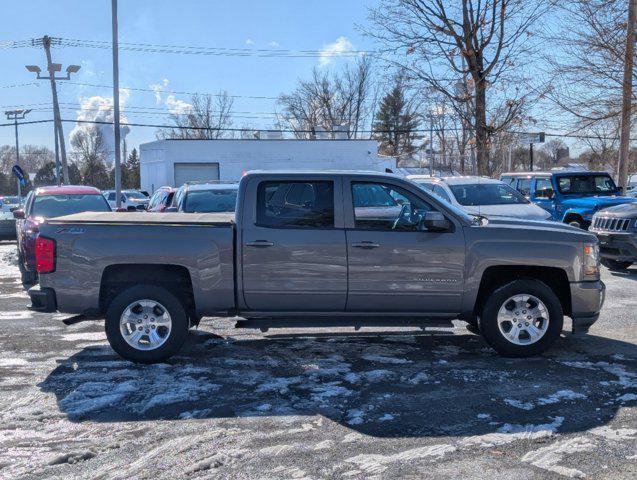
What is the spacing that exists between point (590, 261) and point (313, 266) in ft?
9.06

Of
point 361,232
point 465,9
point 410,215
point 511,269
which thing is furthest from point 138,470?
point 465,9

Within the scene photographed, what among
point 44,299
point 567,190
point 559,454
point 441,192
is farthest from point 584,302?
point 567,190

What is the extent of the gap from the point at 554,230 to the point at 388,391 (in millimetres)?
2440

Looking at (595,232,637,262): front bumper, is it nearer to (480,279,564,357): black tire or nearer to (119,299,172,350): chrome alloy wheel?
(480,279,564,357): black tire

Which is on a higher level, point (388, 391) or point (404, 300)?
point (404, 300)

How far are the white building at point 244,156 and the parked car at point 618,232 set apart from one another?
2560cm

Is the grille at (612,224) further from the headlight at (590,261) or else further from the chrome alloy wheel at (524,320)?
the chrome alloy wheel at (524,320)

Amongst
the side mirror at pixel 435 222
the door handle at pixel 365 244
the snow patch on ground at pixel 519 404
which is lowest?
the snow patch on ground at pixel 519 404

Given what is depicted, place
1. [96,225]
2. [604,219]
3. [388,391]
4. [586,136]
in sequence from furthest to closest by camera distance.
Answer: [586,136] → [604,219] → [96,225] → [388,391]

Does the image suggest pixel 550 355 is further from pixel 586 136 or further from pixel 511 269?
pixel 586 136

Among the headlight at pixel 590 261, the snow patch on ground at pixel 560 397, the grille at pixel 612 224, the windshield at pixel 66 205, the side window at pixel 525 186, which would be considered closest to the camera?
the snow patch on ground at pixel 560 397

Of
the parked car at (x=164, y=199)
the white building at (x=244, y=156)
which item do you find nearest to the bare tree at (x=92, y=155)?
the white building at (x=244, y=156)

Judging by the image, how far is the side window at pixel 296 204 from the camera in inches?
253

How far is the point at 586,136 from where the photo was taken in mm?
18500
